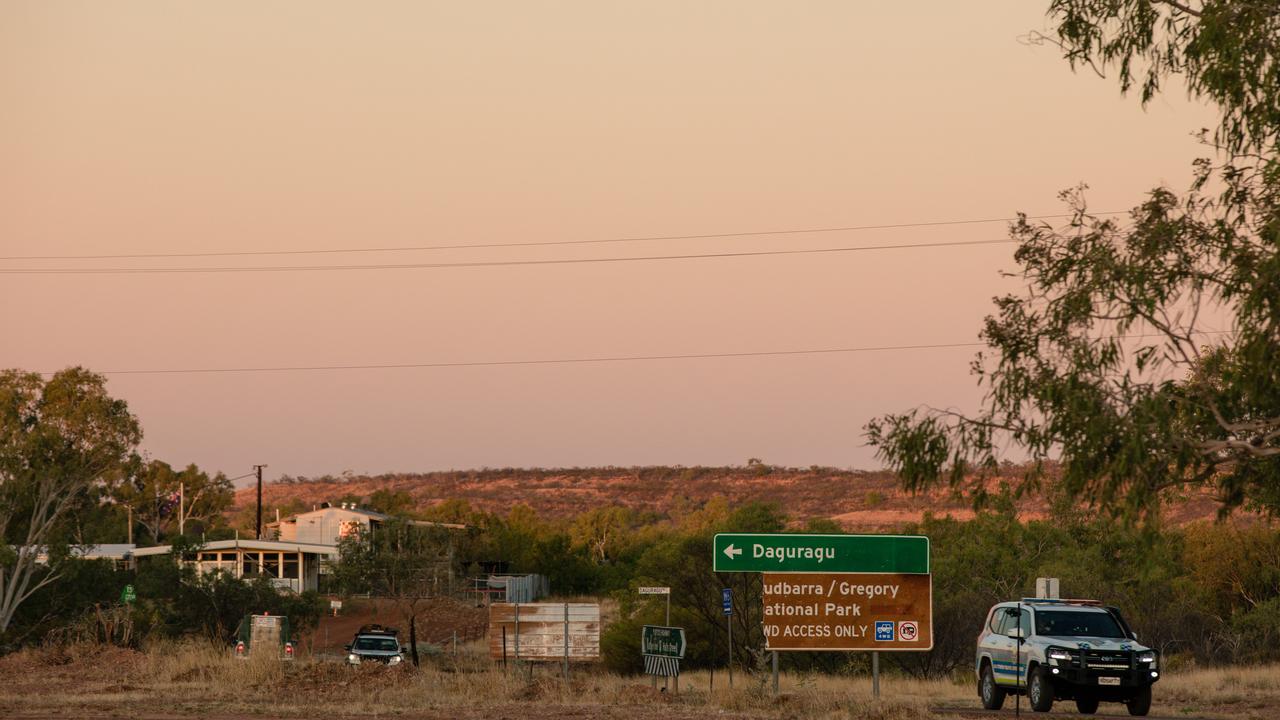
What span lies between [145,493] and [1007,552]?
74.0 metres

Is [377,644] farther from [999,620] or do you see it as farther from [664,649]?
[999,620]

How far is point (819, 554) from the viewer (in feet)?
82.0

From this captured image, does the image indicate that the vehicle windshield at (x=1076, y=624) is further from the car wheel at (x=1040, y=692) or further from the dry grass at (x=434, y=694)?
the dry grass at (x=434, y=694)

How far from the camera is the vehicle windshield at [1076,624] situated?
966 inches

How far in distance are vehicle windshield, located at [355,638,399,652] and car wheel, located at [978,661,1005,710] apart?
57.4ft

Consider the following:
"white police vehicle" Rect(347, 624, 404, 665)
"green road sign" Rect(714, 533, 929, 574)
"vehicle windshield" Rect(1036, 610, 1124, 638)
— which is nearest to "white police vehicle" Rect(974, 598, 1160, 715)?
"vehicle windshield" Rect(1036, 610, 1124, 638)

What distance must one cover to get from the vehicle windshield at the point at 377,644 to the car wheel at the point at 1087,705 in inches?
773

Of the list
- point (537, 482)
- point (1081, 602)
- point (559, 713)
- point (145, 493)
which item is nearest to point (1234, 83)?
point (1081, 602)

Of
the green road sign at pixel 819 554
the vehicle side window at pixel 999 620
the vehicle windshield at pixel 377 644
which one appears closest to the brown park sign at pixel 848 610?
the green road sign at pixel 819 554

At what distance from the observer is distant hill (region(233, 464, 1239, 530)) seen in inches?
5217

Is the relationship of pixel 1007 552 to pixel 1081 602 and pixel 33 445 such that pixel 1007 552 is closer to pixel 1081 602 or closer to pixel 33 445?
pixel 1081 602

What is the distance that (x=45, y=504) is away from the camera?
48.5m

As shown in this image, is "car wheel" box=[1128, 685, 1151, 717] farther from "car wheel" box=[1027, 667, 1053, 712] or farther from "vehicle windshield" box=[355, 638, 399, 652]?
"vehicle windshield" box=[355, 638, 399, 652]

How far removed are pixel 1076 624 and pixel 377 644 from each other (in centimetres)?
1980
